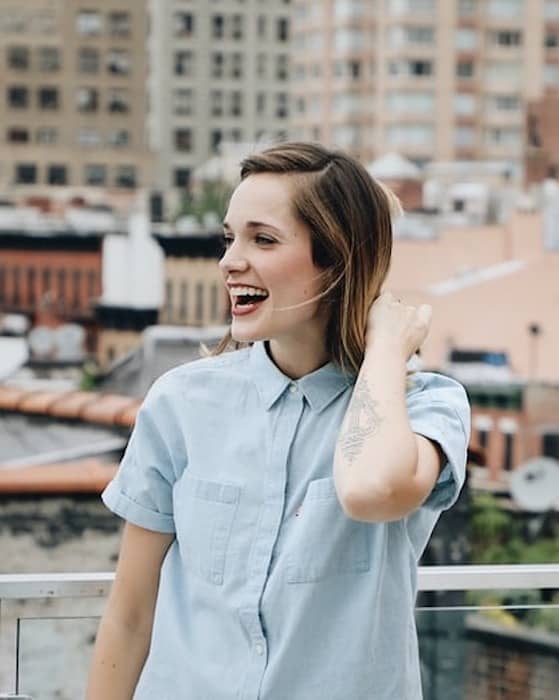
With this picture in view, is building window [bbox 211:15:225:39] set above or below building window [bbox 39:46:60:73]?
above

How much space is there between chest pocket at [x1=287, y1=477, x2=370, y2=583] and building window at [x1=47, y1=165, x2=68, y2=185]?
3604 centimetres

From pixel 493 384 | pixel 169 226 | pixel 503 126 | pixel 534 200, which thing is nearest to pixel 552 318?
pixel 493 384

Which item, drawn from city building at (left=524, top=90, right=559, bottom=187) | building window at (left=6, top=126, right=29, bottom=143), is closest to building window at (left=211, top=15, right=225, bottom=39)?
building window at (left=6, top=126, right=29, bottom=143)

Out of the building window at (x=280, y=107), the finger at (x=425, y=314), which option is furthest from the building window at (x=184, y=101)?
the finger at (x=425, y=314)

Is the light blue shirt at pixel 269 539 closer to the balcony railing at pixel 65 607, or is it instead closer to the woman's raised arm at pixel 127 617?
the woman's raised arm at pixel 127 617

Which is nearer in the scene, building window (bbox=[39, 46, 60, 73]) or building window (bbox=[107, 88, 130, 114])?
building window (bbox=[39, 46, 60, 73])

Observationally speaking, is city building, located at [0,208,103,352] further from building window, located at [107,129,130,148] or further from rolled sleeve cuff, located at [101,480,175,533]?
rolled sleeve cuff, located at [101,480,175,533]

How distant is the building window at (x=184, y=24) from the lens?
129 feet

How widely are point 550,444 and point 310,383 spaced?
1871 centimetres

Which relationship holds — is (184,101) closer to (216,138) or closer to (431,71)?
(216,138)

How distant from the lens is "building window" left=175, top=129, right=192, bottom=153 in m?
39.0

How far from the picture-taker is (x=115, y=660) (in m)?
0.93

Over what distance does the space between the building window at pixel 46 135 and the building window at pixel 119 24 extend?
2.90m

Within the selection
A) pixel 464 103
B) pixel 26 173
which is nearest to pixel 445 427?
pixel 464 103
